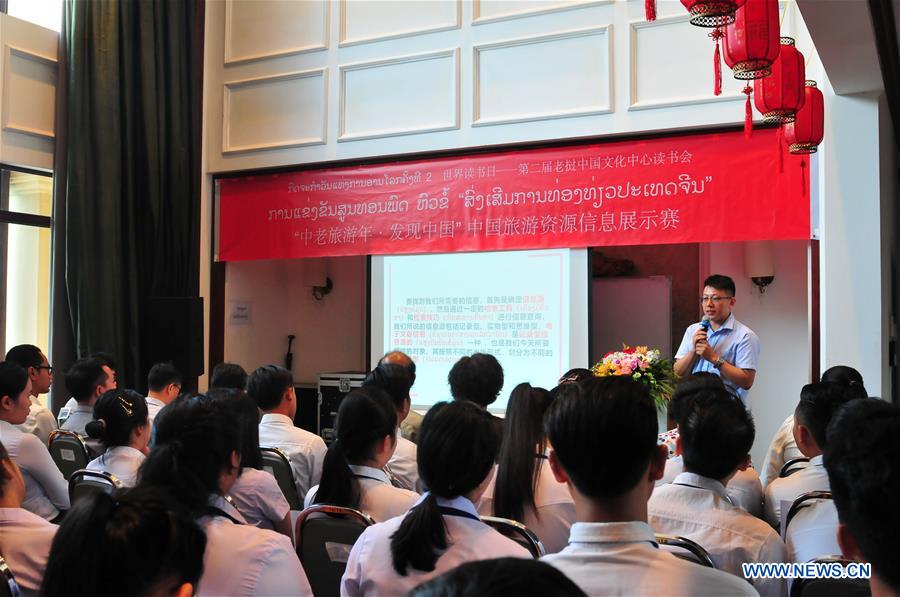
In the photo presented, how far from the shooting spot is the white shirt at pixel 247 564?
1620 mm

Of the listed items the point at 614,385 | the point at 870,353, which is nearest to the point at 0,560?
the point at 614,385

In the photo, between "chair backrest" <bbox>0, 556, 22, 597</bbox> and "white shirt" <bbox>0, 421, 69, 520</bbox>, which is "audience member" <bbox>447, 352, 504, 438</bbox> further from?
"chair backrest" <bbox>0, 556, 22, 597</bbox>

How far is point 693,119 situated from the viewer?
197 inches

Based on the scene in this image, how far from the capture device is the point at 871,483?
1052 mm

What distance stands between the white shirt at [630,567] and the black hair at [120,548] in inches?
22.2

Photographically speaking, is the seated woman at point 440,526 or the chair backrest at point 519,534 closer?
the seated woman at point 440,526

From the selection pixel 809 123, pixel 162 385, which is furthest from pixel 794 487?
pixel 162 385

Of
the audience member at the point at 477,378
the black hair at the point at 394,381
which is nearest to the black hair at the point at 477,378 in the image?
the audience member at the point at 477,378

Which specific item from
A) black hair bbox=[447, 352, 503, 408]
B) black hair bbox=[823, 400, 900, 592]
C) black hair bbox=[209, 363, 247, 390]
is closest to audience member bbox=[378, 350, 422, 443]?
black hair bbox=[447, 352, 503, 408]

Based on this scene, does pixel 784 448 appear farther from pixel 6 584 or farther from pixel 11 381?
pixel 11 381

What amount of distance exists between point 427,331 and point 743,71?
10.8ft

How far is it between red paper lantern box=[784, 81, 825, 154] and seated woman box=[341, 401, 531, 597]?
285 cm

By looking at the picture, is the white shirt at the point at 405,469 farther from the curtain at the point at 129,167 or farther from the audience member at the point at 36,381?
the curtain at the point at 129,167

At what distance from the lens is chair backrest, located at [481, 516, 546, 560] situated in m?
1.87
